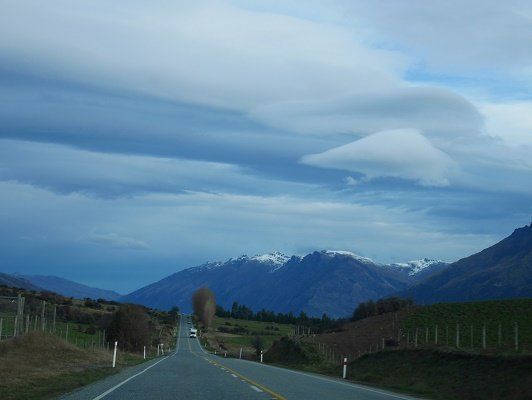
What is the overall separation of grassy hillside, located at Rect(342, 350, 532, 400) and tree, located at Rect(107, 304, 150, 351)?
3543 cm

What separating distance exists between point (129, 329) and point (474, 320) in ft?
101

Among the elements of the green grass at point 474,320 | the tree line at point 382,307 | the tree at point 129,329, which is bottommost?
the tree at point 129,329

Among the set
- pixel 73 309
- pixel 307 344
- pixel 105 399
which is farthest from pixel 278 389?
pixel 73 309

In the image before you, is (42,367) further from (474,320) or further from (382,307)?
(382,307)

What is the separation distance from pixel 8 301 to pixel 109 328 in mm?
32013

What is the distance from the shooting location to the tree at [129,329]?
2810 inches

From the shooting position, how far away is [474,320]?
6656 centimetres

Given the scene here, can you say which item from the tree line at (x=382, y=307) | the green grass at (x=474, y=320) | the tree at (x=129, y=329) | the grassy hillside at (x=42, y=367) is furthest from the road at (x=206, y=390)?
the tree line at (x=382, y=307)

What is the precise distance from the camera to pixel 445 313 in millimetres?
76625

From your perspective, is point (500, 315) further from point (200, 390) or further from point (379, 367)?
point (200, 390)

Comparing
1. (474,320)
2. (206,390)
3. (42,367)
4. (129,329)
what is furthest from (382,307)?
(206,390)

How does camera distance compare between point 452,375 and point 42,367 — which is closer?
point 452,375

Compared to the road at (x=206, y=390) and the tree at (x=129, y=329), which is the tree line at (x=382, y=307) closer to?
the tree at (x=129, y=329)

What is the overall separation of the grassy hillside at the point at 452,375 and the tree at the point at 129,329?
35.4 metres
